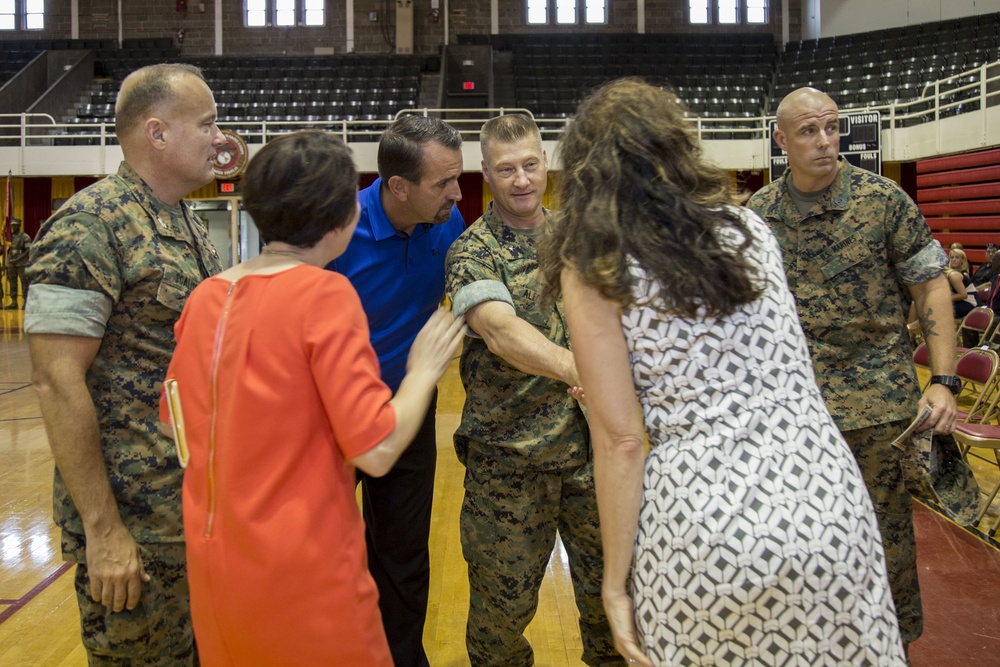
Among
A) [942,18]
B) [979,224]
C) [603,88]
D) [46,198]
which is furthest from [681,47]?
[603,88]

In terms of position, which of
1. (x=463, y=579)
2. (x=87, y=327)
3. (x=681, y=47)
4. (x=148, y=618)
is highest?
(x=681, y=47)

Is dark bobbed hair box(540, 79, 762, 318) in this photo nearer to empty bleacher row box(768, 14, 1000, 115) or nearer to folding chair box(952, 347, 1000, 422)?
folding chair box(952, 347, 1000, 422)

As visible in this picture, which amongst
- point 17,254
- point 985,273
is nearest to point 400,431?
point 985,273

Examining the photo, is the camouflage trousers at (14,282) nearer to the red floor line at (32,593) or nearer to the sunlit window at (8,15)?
the sunlit window at (8,15)

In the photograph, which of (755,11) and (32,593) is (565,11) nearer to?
(755,11)

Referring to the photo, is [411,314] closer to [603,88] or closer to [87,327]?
[87,327]

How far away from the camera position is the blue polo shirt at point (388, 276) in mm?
2252

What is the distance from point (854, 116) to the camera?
10086mm

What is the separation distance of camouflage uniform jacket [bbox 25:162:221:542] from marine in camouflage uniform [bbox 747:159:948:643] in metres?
1.67

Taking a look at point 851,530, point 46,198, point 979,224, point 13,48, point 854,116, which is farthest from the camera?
point 13,48

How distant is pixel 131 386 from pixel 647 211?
1073mm

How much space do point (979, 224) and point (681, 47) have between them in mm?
7786

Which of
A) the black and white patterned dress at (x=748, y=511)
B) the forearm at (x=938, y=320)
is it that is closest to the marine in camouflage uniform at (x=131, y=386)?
the black and white patterned dress at (x=748, y=511)

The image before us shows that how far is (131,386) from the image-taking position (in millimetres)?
1670
